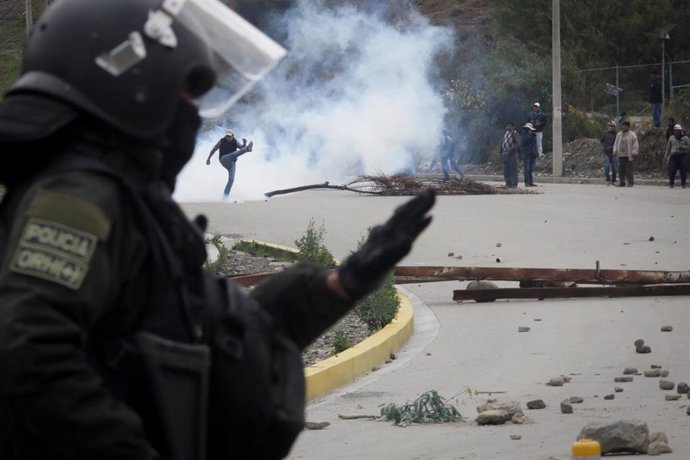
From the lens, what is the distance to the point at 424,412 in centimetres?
845

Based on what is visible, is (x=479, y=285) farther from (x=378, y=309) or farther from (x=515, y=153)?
(x=515, y=153)

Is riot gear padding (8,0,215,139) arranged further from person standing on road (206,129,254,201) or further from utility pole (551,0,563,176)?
utility pole (551,0,563,176)

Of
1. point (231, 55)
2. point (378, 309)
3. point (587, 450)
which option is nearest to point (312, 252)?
point (378, 309)

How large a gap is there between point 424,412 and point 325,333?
160 cm

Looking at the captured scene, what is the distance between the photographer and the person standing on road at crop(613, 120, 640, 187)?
3459 cm

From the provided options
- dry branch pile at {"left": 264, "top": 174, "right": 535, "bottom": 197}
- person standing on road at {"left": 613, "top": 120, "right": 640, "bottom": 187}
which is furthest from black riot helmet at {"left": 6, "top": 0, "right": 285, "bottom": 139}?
person standing on road at {"left": 613, "top": 120, "right": 640, "bottom": 187}

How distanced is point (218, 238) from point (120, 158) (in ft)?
46.7

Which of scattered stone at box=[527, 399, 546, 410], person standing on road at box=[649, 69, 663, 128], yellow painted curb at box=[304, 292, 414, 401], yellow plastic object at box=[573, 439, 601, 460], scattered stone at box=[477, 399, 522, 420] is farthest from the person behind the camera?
person standing on road at box=[649, 69, 663, 128]

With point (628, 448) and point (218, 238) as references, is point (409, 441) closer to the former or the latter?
point (628, 448)

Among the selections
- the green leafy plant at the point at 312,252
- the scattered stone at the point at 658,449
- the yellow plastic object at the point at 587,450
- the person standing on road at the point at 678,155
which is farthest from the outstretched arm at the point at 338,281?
the person standing on road at the point at 678,155

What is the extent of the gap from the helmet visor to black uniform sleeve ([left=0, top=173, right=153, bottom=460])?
549 millimetres

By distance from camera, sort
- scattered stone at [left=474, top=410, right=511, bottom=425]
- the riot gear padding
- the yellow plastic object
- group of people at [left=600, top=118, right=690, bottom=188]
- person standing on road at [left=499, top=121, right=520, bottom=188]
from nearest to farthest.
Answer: the riot gear padding, the yellow plastic object, scattered stone at [left=474, top=410, right=511, bottom=425], group of people at [left=600, top=118, right=690, bottom=188], person standing on road at [left=499, top=121, right=520, bottom=188]

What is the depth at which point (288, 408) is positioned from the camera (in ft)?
8.96

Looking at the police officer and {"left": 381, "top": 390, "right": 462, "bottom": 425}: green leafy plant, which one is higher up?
the police officer
